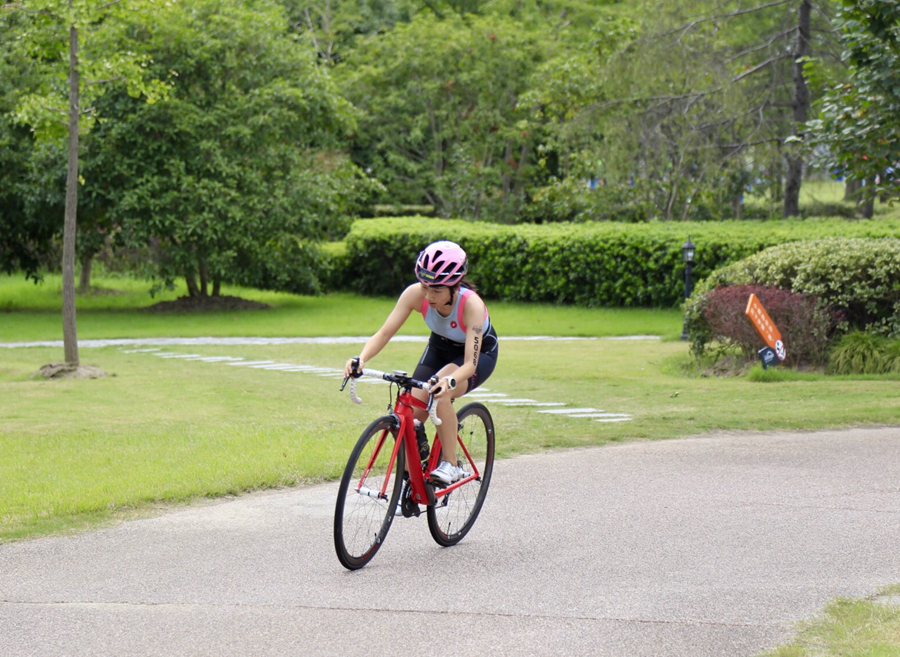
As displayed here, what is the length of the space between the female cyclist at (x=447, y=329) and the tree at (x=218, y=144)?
18307 mm

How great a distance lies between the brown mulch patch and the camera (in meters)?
26.3

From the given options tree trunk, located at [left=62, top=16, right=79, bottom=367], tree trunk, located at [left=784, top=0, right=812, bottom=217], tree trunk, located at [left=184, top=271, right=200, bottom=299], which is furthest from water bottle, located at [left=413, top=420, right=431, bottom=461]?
tree trunk, located at [left=184, top=271, right=200, bottom=299]

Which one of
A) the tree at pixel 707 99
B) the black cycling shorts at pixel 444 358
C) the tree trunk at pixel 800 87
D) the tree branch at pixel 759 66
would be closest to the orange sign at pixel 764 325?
the black cycling shorts at pixel 444 358

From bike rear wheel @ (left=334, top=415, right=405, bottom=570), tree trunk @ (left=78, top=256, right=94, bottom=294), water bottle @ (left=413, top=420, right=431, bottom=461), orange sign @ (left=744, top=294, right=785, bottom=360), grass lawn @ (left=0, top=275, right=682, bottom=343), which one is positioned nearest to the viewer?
bike rear wheel @ (left=334, top=415, right=405, bottom=570)

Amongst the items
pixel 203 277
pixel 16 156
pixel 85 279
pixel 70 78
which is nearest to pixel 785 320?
pixel 70 78

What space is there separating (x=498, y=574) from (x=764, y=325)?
30.0ft

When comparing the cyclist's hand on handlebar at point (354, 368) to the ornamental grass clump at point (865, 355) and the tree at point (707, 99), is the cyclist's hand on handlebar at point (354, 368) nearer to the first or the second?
the ornamental grass clump at point (865, 355)

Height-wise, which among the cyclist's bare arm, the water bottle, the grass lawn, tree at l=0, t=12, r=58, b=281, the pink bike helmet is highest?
tree at l=0, t=12, r=58, b=281

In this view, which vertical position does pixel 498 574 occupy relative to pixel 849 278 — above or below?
below

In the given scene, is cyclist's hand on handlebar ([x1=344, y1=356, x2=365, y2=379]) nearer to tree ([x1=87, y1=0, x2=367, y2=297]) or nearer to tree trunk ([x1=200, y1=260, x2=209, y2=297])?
tree ([x1=87, y1=0, x2=367, y2=297])

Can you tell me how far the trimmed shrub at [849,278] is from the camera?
1457cm

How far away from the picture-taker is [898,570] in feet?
19.0

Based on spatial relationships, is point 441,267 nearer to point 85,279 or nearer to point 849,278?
point 849,278

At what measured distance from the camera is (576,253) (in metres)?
25.8
